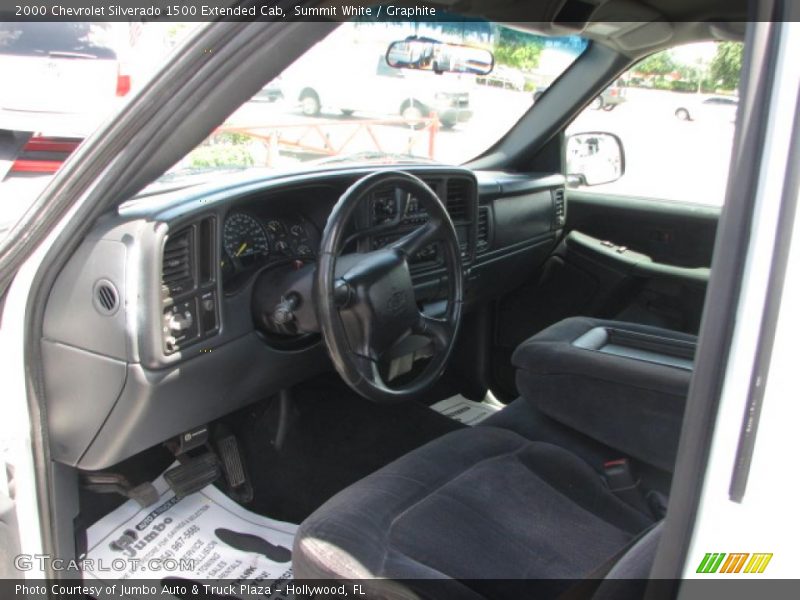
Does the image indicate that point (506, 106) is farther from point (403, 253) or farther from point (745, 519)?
point (745, 519)

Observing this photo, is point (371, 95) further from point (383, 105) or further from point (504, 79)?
point (504, 79)

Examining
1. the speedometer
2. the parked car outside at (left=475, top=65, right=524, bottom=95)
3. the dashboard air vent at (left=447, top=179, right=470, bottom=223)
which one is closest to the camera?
the speedometer

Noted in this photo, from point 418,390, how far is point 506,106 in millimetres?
1810

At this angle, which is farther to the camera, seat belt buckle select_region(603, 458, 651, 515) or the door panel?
the door panel

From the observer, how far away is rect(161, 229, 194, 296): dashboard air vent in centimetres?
159

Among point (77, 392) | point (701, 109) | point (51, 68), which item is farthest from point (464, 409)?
point (51, 68)

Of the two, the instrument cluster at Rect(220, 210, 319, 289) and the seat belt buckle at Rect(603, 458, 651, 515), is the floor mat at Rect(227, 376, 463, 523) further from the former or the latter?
the seat belt buckle at Rect(603, 458, 651, 515)

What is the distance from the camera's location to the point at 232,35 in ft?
4.33

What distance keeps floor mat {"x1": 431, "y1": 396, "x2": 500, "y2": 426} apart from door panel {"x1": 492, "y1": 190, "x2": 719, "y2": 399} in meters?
0.15

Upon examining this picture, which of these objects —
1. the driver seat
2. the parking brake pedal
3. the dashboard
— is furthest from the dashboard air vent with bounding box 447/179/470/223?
the parking brake pedal

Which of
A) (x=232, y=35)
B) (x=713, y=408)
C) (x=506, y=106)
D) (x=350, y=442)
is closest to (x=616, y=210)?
(x=506, y=106)

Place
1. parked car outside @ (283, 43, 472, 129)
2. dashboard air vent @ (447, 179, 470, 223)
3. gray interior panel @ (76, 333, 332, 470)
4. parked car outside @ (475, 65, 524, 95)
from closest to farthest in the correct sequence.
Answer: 1. gray interior panel @ (76, 333, 332, 470)
2. dashboard air vent @ (447, 179, 470, 223)
3. parked car outside @ (475, 65, 524, 95)
4. parked car outside @ (283, 43, 472, 129)

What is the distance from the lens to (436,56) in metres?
2.39

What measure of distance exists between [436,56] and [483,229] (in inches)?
28.7
